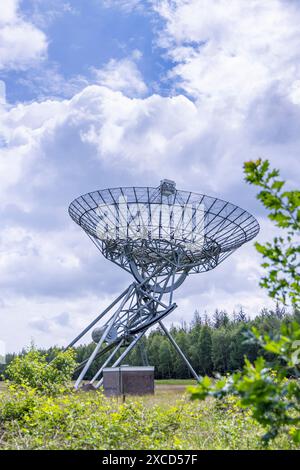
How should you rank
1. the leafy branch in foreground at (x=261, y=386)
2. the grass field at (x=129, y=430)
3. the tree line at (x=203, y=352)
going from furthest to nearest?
1. the tree line at (x=203, y=352)
2. the grass field at (x=129, y=430)
3. the leafy branch in foreground at (x=261, y=386)

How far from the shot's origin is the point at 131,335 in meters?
29.4

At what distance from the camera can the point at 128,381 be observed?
2784 cm

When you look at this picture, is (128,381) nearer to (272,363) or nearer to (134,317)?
(134,317)

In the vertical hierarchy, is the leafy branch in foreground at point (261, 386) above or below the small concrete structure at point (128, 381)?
above

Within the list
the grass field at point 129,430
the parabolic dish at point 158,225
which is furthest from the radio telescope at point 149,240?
the grass field at point 129,430

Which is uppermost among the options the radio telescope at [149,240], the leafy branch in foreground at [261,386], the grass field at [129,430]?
the radio telescope at [149,240]

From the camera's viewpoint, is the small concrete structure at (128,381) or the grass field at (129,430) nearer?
the grass field at (129,430)

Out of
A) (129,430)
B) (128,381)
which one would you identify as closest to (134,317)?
(128,381)

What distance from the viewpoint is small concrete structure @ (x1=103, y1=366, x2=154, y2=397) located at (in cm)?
2761

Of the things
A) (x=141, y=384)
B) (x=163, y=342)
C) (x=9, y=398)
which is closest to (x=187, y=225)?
(x=141, y=384)

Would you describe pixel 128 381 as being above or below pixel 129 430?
above

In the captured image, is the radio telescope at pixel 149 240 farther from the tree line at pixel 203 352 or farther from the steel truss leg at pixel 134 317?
the tree line at pixel 203 352

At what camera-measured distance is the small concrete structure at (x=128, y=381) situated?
27609 mm
